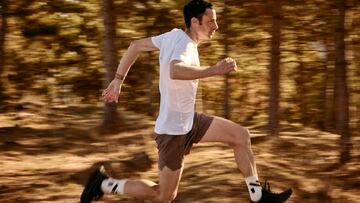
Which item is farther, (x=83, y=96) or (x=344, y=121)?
(x=83, y=96)

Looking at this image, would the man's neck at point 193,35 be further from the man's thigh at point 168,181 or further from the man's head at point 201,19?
the man's thigh at point 168,181

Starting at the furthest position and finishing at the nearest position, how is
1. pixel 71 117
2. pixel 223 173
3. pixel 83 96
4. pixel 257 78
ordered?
pixel 257 78
pixel 83 96
pixel 71 117
pixel 223 173

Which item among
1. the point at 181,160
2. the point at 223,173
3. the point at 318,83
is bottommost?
the point at 318,83

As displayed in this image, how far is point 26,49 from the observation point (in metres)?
17.6

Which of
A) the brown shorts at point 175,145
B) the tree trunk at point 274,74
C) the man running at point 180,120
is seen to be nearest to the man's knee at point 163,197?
the man running at point 180,120

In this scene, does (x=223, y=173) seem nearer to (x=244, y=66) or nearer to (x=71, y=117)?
(x=71, y=117)

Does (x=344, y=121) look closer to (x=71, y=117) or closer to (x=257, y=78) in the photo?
(x=71, y=117)

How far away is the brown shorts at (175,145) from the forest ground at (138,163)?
5.95 feet

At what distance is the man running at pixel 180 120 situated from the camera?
4.79 meters

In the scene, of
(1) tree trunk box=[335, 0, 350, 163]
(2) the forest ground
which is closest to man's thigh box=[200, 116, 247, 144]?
(2) the forest ground

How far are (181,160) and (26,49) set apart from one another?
13.7 m

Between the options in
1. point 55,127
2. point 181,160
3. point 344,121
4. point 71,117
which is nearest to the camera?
point 181,160

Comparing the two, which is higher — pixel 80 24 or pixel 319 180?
pixel 80 24

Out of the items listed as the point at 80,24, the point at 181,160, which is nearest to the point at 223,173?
the point at 181,160
